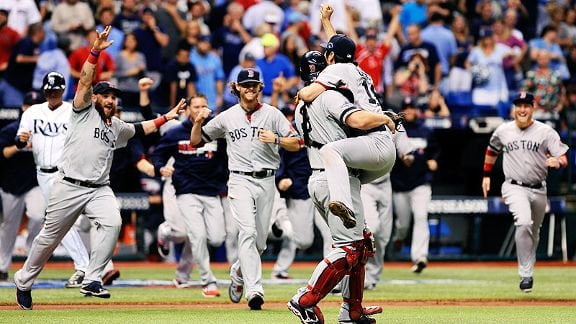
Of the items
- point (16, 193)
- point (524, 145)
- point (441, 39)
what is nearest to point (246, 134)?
point (524, 145)

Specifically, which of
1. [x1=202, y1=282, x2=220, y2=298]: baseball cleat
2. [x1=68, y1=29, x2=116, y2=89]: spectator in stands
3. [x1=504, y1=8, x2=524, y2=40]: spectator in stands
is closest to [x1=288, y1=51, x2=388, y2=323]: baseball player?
[x1=202, y1=282, x2=220, y2=298]: baseball cleat

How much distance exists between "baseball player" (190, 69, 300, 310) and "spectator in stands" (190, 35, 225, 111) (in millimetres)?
8386

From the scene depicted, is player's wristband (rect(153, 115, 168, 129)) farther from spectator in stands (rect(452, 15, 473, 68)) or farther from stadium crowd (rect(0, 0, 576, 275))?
spectator in stands (rect(452, 15, 473, 68))

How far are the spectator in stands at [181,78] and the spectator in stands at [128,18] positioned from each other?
51.0 inches

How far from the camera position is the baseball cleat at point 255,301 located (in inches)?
502

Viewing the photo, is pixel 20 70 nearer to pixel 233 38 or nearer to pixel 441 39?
pixel 233 38

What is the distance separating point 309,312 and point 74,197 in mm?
3588

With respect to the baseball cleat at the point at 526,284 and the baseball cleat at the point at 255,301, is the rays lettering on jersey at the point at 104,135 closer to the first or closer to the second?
the baseball cleat at the point at 255,301

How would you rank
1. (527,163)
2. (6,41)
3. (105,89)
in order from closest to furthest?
(105,89), (527,163), (6,41)

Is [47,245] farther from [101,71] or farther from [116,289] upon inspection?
[101,71]

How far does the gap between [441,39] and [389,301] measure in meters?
10.8

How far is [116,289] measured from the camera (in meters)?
15.8

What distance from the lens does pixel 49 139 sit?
1538 centimetres

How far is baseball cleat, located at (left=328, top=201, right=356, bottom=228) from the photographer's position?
10219 millimetres
